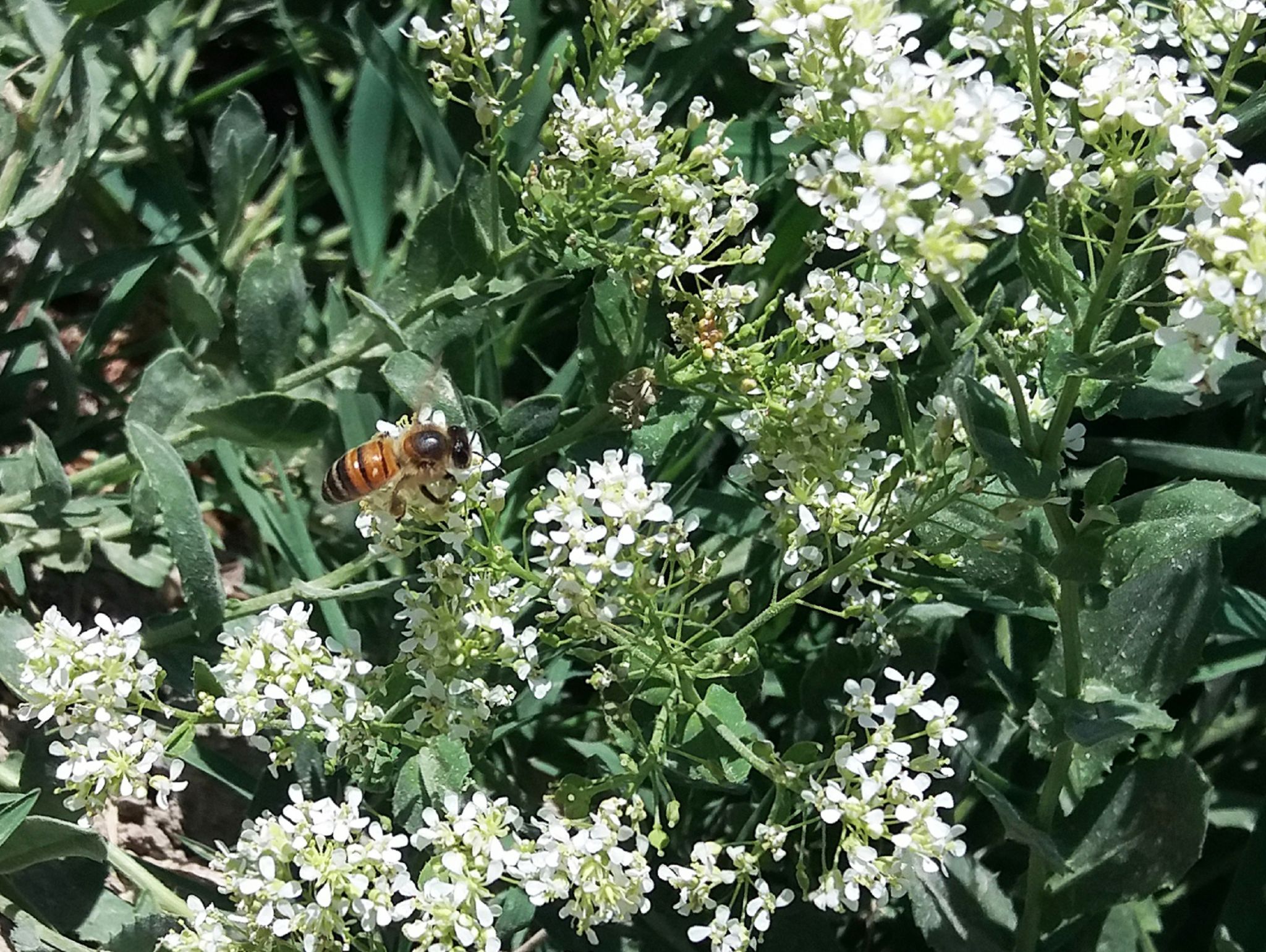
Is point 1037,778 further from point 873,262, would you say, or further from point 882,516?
point 873,262

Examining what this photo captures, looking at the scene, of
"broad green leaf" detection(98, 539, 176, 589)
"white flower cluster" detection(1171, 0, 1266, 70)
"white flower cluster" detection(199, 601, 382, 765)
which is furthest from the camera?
"broad green leaf" detection(98, 539, 176, 589)

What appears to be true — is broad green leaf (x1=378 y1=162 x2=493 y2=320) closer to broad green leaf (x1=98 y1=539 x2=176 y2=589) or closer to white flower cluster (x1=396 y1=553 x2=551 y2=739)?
white flower cluster (x1=396 y1=553 x2=551 y2=739)

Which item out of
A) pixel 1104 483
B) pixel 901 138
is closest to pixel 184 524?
pixel 901 138

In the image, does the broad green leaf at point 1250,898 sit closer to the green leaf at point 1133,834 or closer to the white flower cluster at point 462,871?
the green leaf at point 1133,834

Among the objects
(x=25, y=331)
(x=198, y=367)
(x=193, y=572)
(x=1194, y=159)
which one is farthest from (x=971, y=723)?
(x=25, y=331)

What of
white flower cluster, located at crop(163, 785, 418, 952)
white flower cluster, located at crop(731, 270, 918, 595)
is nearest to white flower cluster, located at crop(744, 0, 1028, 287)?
white flower cluster, located at crop(731, 270, 918, 595)

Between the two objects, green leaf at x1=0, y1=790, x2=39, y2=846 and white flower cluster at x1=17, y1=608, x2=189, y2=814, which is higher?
white flower cluster at x1=17, y1=608, x2=189, y2=814
